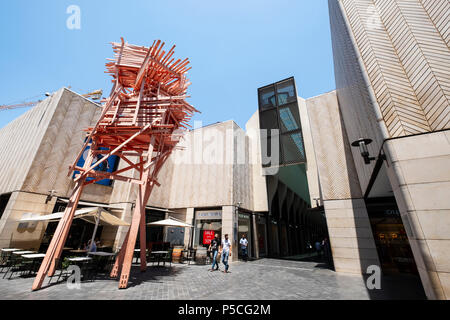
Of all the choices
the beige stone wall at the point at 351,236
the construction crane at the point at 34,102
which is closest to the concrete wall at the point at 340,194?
the beige stone wall at the point at 351,236

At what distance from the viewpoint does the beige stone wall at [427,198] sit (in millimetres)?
3775

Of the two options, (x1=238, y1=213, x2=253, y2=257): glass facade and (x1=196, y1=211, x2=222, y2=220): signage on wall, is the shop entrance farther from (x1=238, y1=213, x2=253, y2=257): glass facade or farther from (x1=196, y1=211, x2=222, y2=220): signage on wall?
(x1=196, y1=211, x2=222, y2=220): signage on wall

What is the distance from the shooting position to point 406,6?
6.08m

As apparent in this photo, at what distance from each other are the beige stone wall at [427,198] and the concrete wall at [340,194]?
7.52 m

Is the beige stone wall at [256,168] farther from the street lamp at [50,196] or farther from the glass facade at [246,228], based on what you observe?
the street lamp at [50,196]

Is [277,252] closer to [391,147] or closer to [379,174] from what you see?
[379,174]

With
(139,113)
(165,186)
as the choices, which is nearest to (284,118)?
(165,186)

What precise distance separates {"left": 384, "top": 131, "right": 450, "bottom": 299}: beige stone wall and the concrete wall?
7.52 meters

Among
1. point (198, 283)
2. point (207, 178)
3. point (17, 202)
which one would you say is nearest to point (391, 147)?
point (198, 283)

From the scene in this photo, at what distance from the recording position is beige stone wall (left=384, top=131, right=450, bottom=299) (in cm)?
378

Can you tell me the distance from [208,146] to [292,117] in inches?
354

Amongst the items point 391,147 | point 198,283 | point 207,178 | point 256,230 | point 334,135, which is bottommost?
point 198,283

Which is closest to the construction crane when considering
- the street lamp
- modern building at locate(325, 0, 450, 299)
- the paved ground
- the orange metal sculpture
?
the street lamp

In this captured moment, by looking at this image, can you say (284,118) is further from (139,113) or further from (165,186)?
(139,113)
